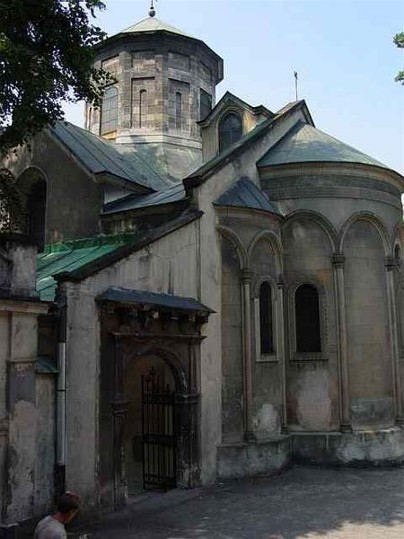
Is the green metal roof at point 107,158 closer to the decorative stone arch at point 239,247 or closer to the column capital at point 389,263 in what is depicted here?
the decorative stone arch at point 239,247

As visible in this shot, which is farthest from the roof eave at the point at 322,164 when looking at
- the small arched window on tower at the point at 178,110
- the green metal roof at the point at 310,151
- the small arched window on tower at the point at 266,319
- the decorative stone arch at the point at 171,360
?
the small arched window on tower at the point at 178,110

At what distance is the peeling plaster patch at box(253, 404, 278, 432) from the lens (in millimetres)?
14023

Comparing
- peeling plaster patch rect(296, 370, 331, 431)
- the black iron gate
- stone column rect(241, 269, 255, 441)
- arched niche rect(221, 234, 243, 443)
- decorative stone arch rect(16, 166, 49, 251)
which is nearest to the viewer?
the black iron gate

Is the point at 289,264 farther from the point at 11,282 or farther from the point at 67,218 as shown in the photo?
the point at 11,282

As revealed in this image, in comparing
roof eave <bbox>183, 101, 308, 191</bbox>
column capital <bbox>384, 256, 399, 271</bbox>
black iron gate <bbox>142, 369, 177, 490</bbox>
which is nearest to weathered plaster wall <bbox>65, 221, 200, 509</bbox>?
black iron gate <bbox>142, 369, 177, 490</bbox>

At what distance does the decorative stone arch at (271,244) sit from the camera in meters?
14.4

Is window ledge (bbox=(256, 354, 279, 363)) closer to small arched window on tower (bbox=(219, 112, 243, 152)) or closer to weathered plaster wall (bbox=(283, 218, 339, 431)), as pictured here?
weathered plaster wall (bbox=(283, 218, 339, 431))

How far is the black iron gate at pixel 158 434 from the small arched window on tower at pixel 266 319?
2832mm

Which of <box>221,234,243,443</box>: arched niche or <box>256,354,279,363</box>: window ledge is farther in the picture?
<box>256,354,279,363</box>: window ledge

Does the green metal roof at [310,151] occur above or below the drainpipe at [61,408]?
above

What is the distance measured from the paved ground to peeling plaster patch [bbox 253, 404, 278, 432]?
1.16 metres

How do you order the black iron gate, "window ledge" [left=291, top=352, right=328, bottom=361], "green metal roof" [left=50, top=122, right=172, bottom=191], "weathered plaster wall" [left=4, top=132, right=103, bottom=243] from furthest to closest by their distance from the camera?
"green metal roof" [left=50, top=122, right=172, bottom=191], "weathered plaster wall" [left=4, top=132, right=103, bottom=243], "window ledge" [left=291, top=352, right=328, bottom=361], the black iron gate

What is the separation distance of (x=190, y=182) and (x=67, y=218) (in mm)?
3949

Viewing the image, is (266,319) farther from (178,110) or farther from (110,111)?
(110,111)
